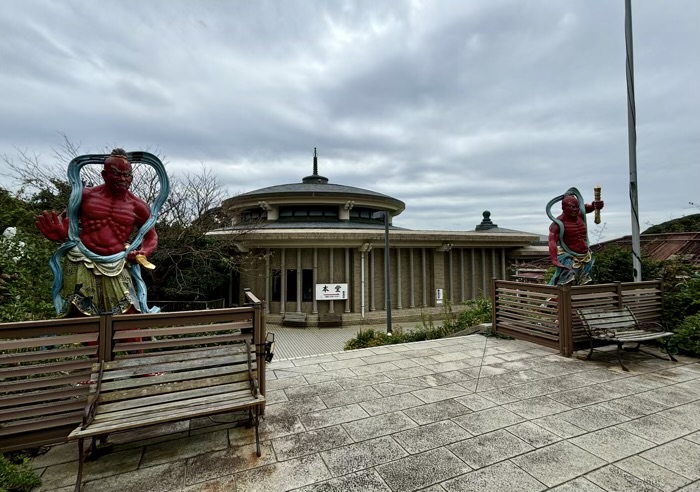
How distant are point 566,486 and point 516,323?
4.59m

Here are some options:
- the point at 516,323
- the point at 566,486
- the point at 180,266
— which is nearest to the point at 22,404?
the point at 566,486

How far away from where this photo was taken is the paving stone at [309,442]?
290cm

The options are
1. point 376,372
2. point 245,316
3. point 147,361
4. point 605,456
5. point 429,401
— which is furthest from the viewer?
point 376,372

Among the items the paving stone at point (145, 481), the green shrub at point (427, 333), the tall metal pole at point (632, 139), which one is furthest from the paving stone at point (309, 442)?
the tall metal pole at point (632, 139)

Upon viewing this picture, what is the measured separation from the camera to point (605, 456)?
2.77 meters

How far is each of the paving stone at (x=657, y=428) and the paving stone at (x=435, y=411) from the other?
4.98ft

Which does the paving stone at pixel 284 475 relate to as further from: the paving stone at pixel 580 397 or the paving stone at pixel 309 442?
the paving stone at pixel 580 397

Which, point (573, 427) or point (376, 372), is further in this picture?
point (376, 372)

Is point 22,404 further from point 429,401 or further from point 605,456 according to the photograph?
point 605,456

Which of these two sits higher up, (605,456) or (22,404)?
(22,404)

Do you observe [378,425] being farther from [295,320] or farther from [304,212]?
[304,212]

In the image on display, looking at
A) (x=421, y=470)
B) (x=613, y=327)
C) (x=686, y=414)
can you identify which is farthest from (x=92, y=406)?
(x=613, y=327)

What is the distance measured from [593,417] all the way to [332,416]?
2.74 metres

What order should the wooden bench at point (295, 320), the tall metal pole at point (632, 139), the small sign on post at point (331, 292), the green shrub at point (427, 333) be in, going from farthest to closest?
the small sign on post at point (331, 292)
the wooden bench at point (295, 320)
the green shrub at point (427, 333)
the tall metal pole at point (632, 139)
